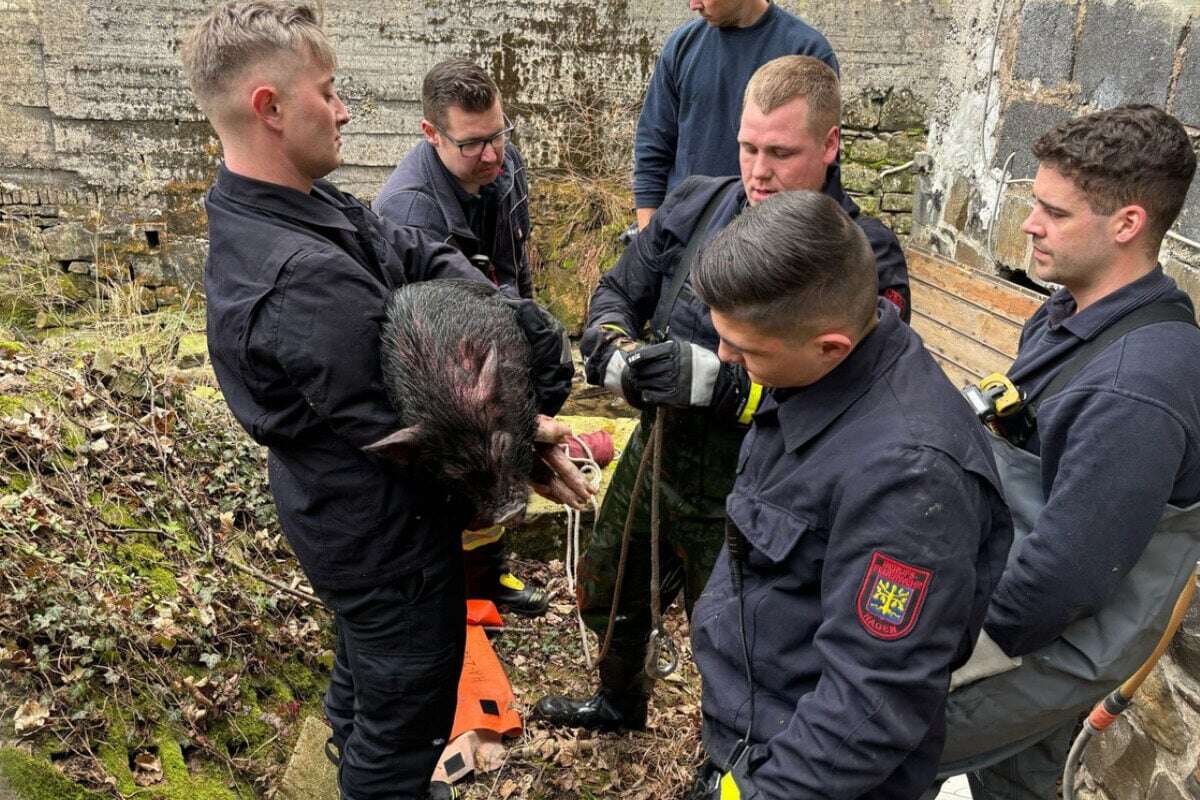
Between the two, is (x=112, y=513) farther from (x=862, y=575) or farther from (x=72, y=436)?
(x=862, y=575)

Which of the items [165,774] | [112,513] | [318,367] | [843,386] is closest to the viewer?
[843,386]

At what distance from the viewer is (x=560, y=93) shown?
7105 millimetres

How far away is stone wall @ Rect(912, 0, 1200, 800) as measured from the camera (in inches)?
108

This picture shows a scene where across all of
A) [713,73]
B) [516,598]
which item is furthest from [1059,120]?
[516,598]

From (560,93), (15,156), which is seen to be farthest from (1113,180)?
(15,156)

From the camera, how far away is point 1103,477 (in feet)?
6.08

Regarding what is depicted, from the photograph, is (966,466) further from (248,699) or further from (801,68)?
(248,699)

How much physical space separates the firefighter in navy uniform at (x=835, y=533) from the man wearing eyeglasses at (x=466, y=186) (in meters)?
1.89

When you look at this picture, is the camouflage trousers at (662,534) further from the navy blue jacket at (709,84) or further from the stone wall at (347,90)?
the stone wall at (347,90)

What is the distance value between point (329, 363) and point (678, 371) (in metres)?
0.90

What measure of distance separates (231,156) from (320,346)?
52cm

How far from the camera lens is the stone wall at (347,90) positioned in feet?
20.7

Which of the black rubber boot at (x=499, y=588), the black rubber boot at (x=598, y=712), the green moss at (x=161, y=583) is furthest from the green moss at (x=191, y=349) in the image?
the black rubber boot at (x=598, y=712)

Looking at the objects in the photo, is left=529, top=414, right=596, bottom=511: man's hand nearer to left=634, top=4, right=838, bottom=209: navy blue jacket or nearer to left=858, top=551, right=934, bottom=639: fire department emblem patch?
left=858, top=551, right=934, bottom=639: fire department emblem patch
